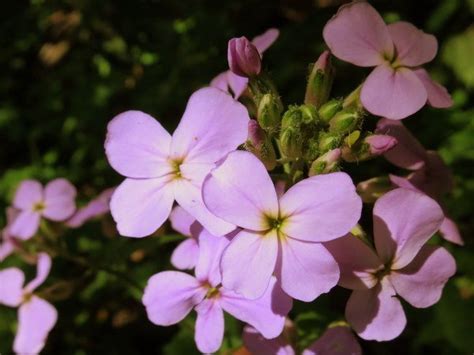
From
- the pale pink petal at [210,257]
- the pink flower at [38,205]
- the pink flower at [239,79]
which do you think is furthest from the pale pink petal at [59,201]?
the pale pink petal at [210,257]

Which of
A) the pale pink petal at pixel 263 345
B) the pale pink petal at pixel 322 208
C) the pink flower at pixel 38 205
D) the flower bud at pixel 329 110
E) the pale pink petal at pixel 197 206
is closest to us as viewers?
the pale pink petal at pixel 322 208

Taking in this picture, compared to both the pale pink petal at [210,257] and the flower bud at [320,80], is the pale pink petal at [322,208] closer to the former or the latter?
the pale pink petal at [210,257]

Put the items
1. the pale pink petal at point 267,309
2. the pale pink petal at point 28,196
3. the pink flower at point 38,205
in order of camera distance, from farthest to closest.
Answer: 1. the pale pink petal at point 28,196
2. the pink flower at point 38,205
3. the pale pink petal at point 267,309

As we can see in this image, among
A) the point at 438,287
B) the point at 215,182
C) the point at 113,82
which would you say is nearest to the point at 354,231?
the point at 438,287

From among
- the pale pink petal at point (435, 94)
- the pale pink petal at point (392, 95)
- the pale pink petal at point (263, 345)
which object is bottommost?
the pale pink petal at point (263, 345)

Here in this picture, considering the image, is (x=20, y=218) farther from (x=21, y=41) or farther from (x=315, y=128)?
(x=315, y=128)

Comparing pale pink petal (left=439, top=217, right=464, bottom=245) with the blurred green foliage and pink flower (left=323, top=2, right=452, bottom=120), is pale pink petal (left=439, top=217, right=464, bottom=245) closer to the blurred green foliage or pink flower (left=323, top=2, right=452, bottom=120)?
pink flower (left=323, top=2, right=452, bottom=120)

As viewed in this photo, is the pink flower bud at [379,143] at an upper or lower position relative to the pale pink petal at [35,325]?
upper
